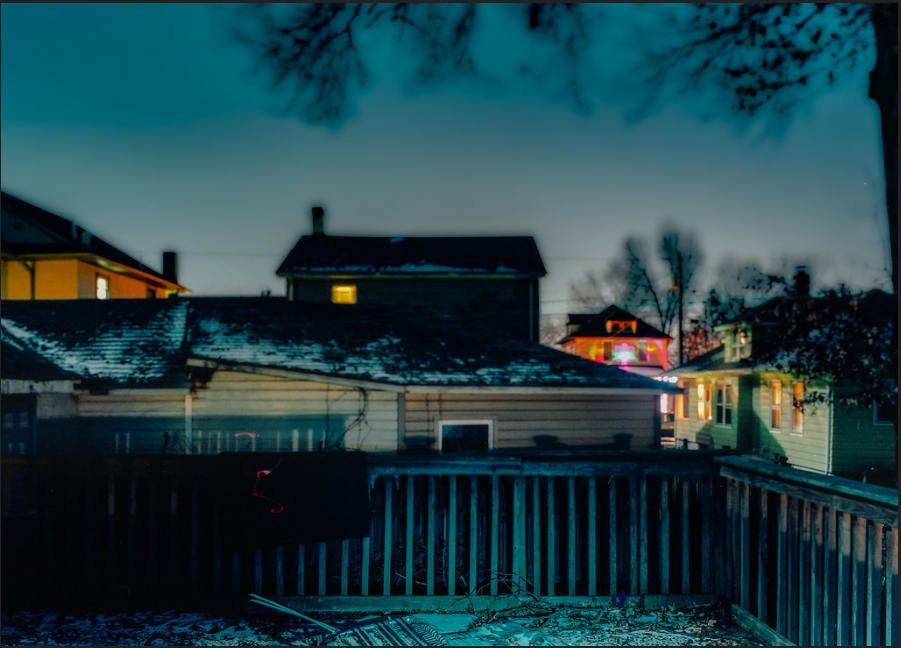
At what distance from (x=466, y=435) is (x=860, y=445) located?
12193mm

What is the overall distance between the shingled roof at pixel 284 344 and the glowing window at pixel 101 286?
A: 10834 mm

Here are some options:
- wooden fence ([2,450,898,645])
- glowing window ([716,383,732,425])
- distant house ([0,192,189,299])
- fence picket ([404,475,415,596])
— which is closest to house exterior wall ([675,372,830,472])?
glowing window ([716,383,732,425])

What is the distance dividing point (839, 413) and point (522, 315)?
36.2 ft

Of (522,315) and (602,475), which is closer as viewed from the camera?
(602,475)

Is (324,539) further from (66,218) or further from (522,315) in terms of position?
(66,218)

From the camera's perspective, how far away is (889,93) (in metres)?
3.87

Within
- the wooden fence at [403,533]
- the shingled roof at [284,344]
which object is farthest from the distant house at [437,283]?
the wooden fence at [403,533]

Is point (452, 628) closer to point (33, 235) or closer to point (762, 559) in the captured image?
point (762, 559)

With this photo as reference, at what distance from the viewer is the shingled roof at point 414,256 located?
23781 millimetres

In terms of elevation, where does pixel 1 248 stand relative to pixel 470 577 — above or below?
above

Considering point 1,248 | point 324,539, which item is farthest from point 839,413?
point 1,248

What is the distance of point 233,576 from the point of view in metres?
4.57

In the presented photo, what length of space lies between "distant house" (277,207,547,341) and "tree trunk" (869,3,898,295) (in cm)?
1919

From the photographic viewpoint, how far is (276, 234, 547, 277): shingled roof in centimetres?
2378
